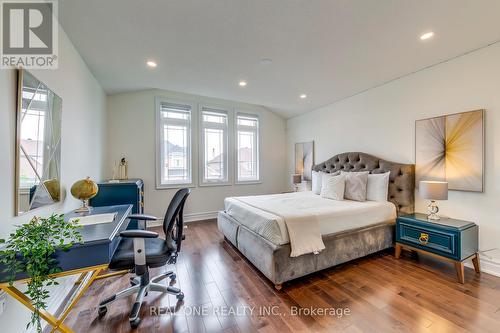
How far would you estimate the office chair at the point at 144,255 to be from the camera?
1.59m

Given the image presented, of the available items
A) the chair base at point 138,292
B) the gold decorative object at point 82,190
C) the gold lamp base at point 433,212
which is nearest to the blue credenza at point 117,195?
the gold decorative object at point 82,190

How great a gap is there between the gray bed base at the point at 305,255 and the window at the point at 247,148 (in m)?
2.11

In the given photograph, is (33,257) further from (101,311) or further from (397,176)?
(397,176)

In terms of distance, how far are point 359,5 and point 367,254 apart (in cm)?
273

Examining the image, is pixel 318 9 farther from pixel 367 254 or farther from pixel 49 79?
pixel 367 254

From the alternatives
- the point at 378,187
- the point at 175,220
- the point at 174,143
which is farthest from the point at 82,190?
the point at 378,187

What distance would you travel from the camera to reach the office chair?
1.59 metres

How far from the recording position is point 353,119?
12.4ft

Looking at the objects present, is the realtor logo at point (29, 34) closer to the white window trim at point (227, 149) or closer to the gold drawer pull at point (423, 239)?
the white window trim at point (227, 149)

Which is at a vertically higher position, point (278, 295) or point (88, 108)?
point (88, 108)

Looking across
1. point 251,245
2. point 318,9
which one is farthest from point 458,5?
point 251,245

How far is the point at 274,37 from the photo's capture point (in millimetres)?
2203

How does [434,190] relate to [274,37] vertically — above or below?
below

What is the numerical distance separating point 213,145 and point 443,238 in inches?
160
